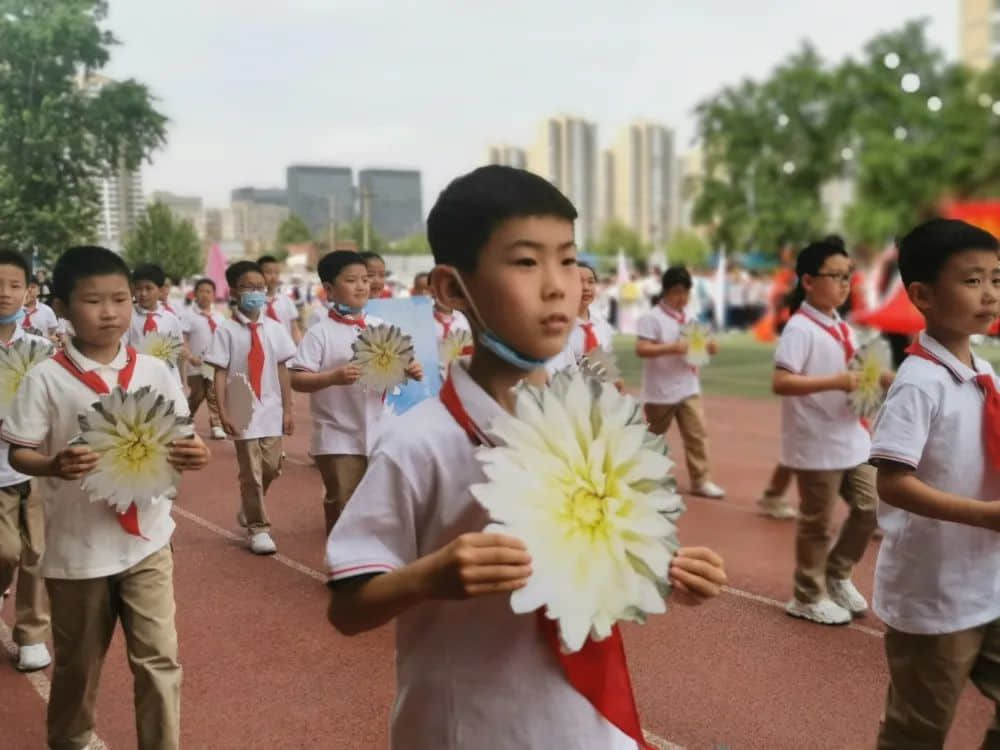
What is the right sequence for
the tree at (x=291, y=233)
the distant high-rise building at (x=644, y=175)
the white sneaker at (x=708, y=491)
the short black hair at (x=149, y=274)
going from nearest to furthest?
the white sneaker at (x=708, y=491), the short black hair at (x=149, y=274), the tree at (x=291, y=233), the distant high-rise building at (x=644, y=175)

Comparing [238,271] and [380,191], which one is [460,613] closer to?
[238,271]

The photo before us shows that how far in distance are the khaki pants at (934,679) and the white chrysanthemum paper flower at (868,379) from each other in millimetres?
2309

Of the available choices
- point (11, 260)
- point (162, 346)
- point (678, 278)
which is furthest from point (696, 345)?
point (11, 260)

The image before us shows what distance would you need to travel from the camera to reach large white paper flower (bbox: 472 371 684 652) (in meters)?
1.52

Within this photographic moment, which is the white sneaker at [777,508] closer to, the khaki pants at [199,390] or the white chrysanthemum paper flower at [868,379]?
the white chrysanthemum paper flower at [868,379]

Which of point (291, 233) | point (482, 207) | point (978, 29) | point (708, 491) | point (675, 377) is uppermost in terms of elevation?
point (978, 29)

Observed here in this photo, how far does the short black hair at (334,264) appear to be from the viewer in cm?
641

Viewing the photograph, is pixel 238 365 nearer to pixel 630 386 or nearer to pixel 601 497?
pixel 601 497

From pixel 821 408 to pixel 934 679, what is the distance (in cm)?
266

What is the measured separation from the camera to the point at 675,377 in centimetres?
882

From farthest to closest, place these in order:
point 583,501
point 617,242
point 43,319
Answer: point 617,242 < point 43,319 < point 583,501

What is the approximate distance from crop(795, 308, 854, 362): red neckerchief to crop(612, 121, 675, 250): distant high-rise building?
124m

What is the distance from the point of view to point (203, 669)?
188 inches

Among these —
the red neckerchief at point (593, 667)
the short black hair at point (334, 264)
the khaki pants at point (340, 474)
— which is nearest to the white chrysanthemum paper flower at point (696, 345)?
the short black hair at point (334, 264)
